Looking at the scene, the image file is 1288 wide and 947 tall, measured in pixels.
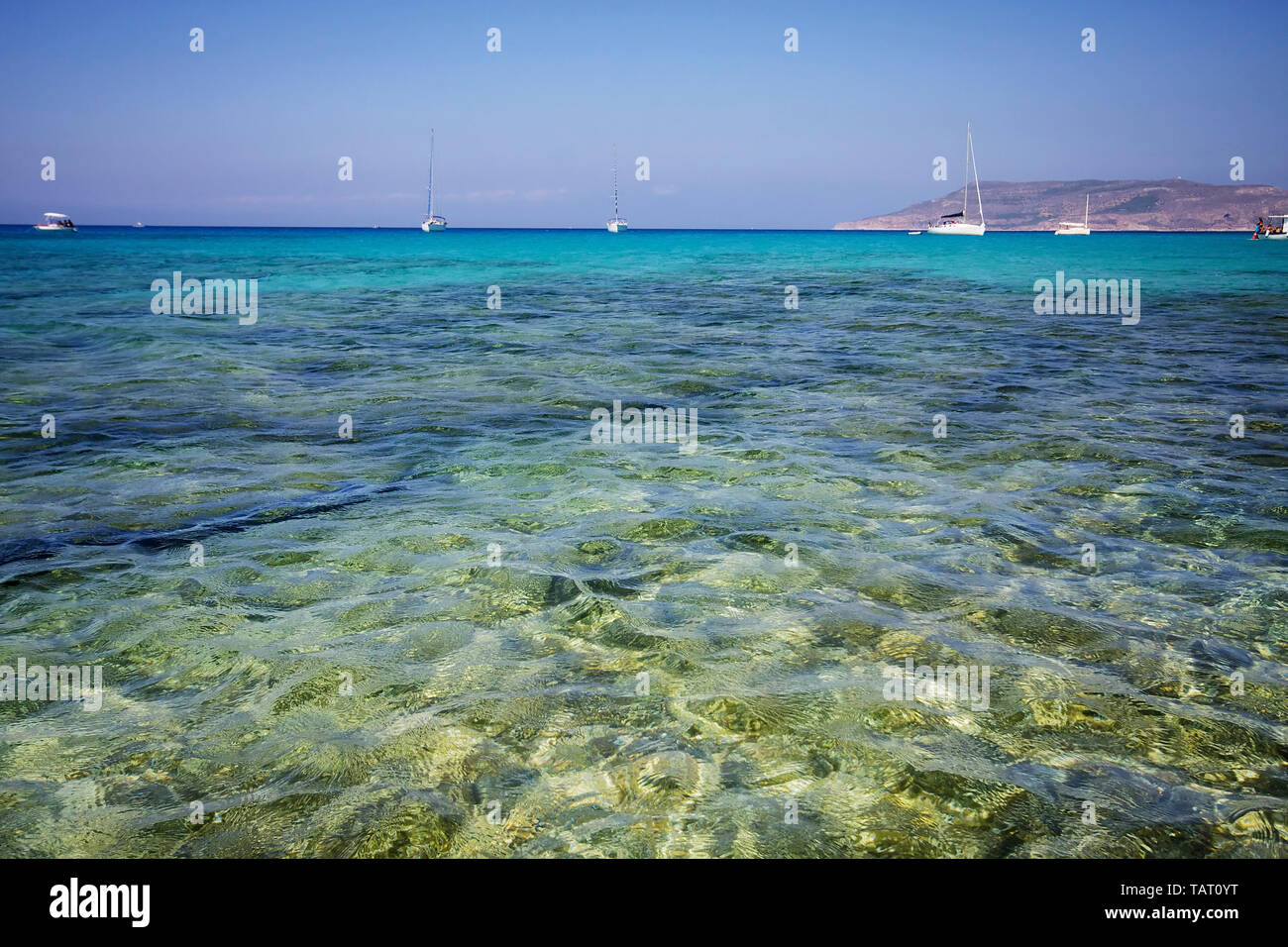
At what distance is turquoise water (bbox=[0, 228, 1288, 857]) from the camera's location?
3424 mm

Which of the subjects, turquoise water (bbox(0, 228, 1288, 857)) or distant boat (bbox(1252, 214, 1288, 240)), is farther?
distant boat (bbox(1252, 214, 1288, 240))

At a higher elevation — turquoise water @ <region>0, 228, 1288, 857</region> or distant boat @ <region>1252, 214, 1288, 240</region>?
distant boat @ <region>1252, 214, 1288, 240</region>

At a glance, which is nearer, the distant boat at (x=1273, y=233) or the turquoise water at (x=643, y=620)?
the turquoise water at (x=643, y=620)

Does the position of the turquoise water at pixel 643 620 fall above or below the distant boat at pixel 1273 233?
below

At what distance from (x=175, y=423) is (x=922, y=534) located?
8948 mm

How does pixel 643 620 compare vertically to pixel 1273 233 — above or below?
below

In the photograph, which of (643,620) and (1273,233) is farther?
(1273,233)

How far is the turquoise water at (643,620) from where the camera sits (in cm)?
342

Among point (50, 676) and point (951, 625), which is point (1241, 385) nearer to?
point (951, 625)

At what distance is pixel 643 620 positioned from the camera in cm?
513

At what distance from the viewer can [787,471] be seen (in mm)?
8352
